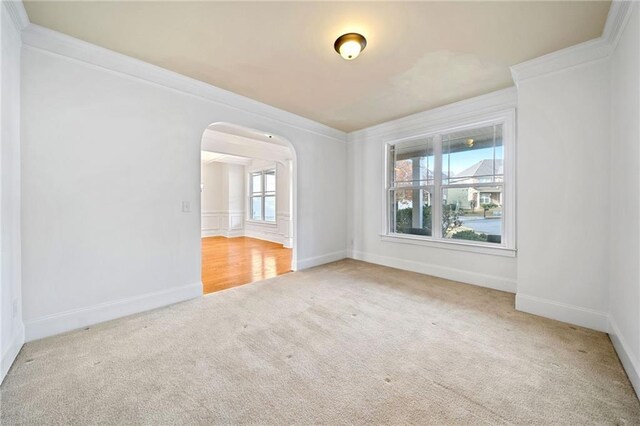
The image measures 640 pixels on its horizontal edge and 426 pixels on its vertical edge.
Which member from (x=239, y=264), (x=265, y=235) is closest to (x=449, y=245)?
(x=239, y=264)

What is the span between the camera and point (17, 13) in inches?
76.6

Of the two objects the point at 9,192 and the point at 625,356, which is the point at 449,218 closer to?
the point at 625,356

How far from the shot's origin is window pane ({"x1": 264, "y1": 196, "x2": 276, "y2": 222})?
8328 mm

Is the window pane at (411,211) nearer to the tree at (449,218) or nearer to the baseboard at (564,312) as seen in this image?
the tree at (449,218)

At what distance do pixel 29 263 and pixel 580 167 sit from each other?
16.4ft

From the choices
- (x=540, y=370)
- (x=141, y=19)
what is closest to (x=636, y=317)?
(x=540, y=370)

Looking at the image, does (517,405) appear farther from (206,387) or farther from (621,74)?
(621,74)

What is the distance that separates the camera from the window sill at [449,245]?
3.48m

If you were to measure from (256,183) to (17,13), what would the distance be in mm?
7109

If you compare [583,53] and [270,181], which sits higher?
[583,53]

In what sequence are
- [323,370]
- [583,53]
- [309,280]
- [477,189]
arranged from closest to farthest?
[323,370] < [583,53] < [477,189] < [309,280]

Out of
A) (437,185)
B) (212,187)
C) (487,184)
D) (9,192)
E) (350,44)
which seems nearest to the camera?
(9,192)

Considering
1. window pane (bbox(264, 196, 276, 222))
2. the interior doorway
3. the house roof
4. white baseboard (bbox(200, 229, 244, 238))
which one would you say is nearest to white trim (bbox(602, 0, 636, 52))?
the house roof

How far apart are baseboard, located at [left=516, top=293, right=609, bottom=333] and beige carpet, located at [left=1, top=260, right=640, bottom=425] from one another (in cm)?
11
